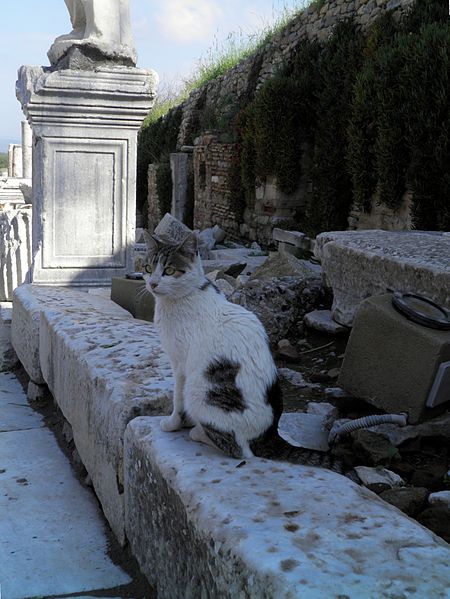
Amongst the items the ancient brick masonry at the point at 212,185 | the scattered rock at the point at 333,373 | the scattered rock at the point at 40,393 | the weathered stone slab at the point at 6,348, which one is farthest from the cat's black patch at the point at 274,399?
the ancient brick masonry at the point at 212,185

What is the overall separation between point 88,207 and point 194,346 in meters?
2.98

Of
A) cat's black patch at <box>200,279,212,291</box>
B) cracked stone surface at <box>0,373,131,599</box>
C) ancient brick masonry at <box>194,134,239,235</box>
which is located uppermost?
ancient brick masonry at <box>194,134,239,235</box>

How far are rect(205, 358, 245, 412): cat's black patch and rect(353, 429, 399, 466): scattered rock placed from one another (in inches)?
34.9

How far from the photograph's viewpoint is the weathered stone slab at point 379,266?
3.45 meters

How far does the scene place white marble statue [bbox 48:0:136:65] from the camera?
4.59m

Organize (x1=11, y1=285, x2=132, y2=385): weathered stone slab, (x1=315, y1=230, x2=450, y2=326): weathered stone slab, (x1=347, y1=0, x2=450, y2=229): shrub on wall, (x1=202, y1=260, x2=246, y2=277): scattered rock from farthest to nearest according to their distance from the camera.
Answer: (x1=347, y1=0, x2=450, y2=229): shrub on wall
(x1=202, y1=260, x2=246, y2=277): scattered rock
(x1=11, y1=285, x2=132, y2=385): weathered stone slab
(x1=315, y1=230, x2=450, y2=326): weathered stone slab

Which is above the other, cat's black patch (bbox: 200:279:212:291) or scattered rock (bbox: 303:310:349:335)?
cat's black patch (bbox: 200:279:212:291)

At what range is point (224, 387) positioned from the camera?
76.6 inches

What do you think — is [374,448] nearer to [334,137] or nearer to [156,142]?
[334,137]

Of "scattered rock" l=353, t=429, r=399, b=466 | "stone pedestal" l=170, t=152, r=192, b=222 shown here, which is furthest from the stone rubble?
"stone pedestal" l=170, t=152, r=192, b=222

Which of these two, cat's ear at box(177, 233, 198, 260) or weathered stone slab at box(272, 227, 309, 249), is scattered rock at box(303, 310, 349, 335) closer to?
cat's ear at box(177, 233, 198, 260)

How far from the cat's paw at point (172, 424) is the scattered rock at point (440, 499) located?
0.80 metres

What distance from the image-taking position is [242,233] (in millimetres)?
13477

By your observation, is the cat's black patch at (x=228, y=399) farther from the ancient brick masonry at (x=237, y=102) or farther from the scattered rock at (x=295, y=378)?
the ancient brick masonry at (x=237, y=102)
